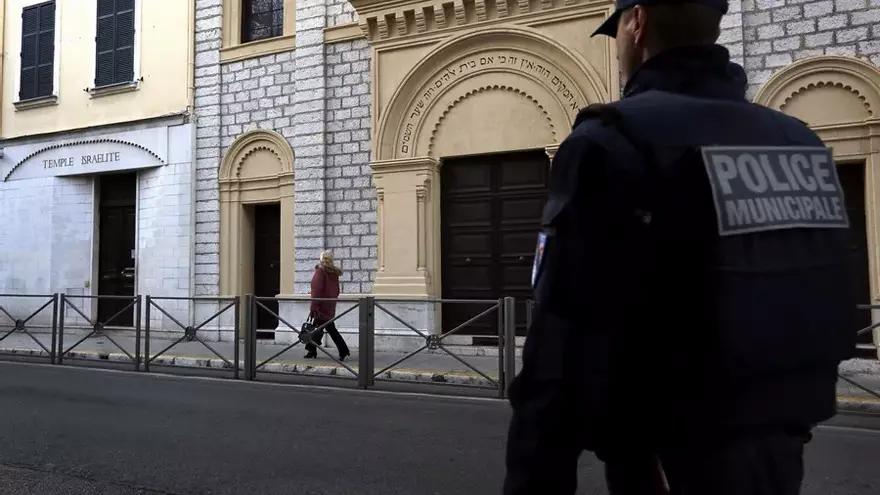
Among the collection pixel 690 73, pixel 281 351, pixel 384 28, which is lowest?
pixel 281 351

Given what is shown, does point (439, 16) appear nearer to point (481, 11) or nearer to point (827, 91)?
point (481, 11)

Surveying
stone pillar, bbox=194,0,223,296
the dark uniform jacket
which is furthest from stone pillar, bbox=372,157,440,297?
the dark uniform jacket

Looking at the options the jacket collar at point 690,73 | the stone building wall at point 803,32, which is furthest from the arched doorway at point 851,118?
the jacket collar at point 690,73

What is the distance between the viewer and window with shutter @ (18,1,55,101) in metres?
16.8

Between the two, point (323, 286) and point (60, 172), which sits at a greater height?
point (60, 172)

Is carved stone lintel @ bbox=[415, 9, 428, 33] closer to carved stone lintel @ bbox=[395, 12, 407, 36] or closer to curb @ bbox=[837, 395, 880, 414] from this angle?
carved stone lintel @ bbox=[395, 12, 407, 36]

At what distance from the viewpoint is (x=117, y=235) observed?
1597 centimetres

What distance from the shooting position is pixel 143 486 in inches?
176

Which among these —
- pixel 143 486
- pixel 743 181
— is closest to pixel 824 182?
pixel 743 181

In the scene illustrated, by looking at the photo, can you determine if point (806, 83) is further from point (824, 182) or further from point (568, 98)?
point (824, 182)

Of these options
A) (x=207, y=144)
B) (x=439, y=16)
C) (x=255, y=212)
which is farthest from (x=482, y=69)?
(x=207, y=144)

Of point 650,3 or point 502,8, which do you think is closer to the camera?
point 650,3

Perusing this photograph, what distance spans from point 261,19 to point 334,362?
8.16 meters

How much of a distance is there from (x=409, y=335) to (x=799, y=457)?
839cm
